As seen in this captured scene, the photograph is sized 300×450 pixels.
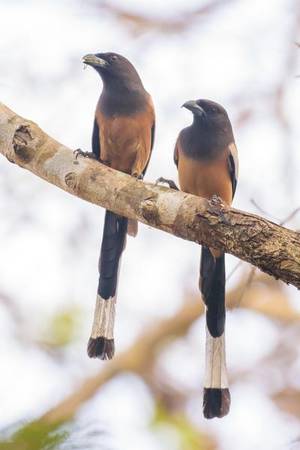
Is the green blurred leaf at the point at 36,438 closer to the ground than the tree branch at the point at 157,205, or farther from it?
closer to the ground

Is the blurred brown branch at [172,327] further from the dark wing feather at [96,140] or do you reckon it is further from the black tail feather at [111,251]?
the dark wing feather at [96,140]

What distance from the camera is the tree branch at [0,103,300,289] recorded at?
2.54 metres

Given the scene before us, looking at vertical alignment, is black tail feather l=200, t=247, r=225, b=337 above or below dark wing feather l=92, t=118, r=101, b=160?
below

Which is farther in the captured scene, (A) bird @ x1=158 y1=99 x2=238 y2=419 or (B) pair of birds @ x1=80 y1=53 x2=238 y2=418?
(B) pair of birds @ x1=80 y1=53 x2=238 y2=418

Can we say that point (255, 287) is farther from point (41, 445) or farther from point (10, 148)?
point (41, 445)

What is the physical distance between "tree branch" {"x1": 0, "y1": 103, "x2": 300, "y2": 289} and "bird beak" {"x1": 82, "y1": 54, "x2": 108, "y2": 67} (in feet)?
3.13

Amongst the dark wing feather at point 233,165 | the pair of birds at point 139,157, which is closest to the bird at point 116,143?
the pair of birds at point 139,157

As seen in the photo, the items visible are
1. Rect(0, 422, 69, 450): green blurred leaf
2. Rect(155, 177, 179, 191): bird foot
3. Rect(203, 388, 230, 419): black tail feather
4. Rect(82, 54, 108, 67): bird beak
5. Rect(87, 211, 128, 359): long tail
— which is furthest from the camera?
Rect(82, 54, 108, 67): bird beak

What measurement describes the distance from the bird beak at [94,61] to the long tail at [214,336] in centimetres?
110

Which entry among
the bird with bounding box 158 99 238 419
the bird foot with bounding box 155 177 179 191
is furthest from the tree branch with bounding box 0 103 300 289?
the bird with bounding box 158 99 238 419

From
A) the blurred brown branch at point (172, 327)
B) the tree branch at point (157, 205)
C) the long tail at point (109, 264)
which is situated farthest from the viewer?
the blurred brown branch at point (172, 327)

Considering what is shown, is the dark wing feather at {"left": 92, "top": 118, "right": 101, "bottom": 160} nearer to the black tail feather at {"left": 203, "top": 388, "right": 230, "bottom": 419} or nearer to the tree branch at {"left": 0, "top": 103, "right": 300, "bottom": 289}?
the tree branch at {"left": 0, "top": 103, "right": 300, "bottom": 289}

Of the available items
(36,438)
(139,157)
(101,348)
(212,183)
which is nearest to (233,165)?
(212,183)

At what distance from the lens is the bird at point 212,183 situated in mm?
3733
